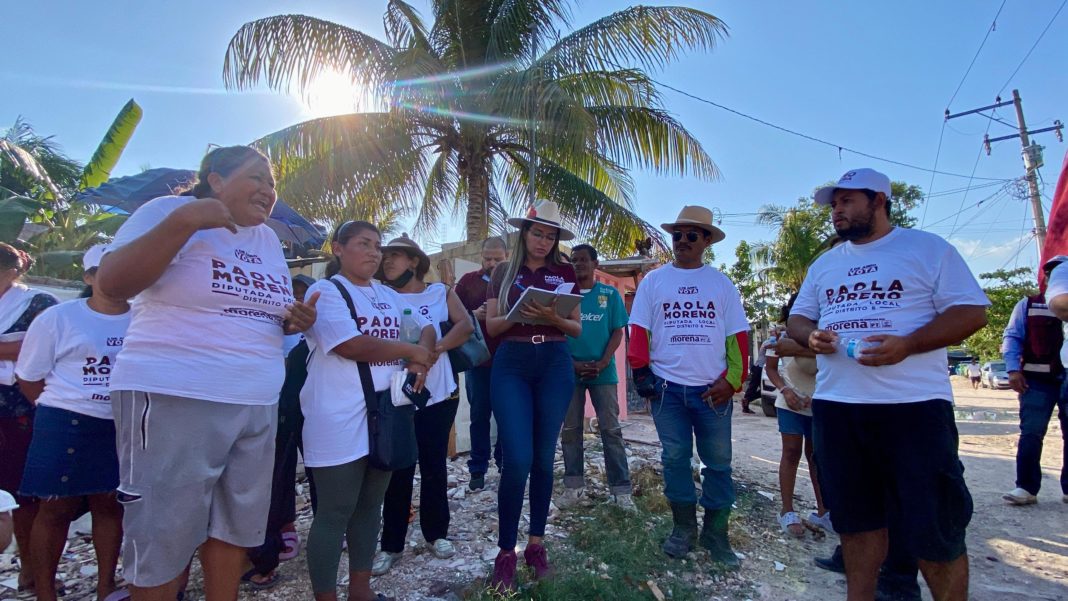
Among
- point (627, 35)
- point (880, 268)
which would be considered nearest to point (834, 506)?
point (880, 268)

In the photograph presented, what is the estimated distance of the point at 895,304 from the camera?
8.23 feet

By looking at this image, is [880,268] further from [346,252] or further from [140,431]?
[140,431]

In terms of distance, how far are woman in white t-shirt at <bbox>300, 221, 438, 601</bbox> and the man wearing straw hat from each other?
5.33 ft

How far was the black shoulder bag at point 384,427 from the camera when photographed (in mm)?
2551

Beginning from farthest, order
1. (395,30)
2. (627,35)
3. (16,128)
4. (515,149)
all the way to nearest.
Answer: (16,128) → (515,149) → (395,30) → (627,35)

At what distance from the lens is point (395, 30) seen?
352 inches

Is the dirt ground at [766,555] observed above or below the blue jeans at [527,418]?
below

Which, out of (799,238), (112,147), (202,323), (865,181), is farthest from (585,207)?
(799,238)

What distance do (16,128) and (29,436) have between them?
15.7 meters

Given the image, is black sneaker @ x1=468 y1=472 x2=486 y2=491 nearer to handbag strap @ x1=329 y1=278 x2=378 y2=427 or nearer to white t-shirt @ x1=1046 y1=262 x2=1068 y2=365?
handbag strap @ x1=329 y1=278 x2=378 y2=427

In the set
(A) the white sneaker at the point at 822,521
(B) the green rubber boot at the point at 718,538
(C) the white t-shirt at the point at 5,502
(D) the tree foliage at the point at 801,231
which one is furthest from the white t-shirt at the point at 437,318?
(D) the tree foliage at the point at 801,231

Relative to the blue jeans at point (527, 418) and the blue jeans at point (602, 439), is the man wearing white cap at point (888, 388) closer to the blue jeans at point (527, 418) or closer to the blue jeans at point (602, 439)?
the blue jeans at point (527, 418)

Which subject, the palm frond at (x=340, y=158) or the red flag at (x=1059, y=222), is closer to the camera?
the red flag at (x=1059, y=222)

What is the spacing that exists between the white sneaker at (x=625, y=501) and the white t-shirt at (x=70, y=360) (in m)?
3.28
